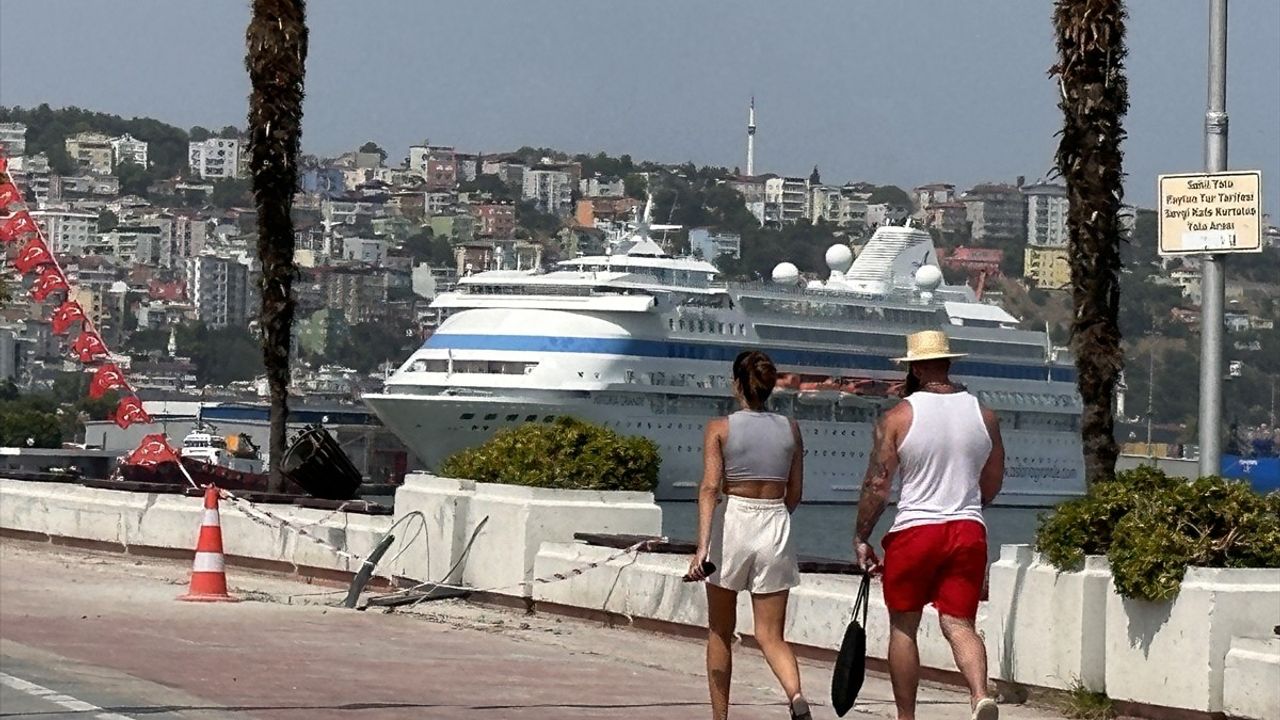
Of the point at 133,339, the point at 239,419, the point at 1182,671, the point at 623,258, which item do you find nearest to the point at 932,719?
the point at 1182,671

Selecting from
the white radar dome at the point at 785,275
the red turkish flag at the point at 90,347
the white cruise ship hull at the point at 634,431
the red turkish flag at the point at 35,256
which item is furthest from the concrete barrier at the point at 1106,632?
the white radar dome at the point at 785,275

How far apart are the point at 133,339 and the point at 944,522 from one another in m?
169

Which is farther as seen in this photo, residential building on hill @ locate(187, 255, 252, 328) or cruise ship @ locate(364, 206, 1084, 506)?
residential building on hill @ locate(187, 255, 252, 328)

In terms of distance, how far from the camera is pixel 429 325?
157 meters

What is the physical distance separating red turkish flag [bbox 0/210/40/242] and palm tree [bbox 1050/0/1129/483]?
2273cm

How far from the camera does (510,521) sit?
13.3 meters

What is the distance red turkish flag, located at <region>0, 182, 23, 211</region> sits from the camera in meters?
37.0

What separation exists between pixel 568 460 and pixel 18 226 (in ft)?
86.3

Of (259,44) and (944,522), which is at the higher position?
(259,44)

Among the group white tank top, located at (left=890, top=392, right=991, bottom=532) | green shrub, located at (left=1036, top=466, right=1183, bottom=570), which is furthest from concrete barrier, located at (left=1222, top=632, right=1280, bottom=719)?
white tank top, located at (left=890, top=392, right=991, bottom=532)

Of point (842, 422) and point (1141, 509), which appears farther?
point (842, 422)

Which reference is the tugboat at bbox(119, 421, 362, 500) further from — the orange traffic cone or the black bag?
the black bag

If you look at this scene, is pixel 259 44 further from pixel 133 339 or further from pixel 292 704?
pixel 133 339

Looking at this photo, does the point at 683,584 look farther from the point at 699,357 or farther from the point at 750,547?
the point at 699,357
